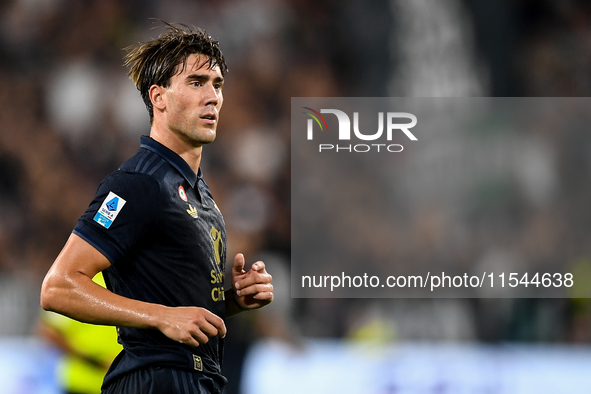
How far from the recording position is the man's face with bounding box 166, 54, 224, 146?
6.85ft

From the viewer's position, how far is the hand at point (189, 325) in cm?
170

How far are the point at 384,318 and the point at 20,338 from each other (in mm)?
3031

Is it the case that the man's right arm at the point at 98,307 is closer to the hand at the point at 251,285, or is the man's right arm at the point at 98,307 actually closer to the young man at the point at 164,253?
the young man at the point at 164,253

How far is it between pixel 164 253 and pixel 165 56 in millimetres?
676

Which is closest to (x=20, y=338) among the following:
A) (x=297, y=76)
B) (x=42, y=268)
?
(x=42, y=268)

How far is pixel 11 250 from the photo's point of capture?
5.86 meters

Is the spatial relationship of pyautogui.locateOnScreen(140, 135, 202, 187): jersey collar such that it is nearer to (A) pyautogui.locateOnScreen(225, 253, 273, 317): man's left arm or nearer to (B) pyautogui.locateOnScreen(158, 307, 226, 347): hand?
(A) pyautogui.locateOnScreen(225, 253, 273, 317): man's left arm

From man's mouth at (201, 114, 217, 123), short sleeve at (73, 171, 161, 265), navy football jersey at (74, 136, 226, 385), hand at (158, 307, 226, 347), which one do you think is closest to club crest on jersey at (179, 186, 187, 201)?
navy football jersey at (74, 136, 226, 385)

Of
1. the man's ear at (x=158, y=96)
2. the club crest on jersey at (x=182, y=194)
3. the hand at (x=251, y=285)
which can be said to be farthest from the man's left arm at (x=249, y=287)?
the man's ear at (x=158, y=96)

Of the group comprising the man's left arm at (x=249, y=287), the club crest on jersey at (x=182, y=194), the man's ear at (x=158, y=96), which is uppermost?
the man's ear at (x=158, y=96)

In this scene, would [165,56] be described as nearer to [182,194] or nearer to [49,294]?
→ [182,194]

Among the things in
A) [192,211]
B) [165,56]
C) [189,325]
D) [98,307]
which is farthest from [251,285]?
[165,56]

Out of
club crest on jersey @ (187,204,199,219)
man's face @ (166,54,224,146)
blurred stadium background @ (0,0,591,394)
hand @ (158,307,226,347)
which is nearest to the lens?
hand @ (158,307,226,347)

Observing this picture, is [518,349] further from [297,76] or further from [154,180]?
[154,180]
